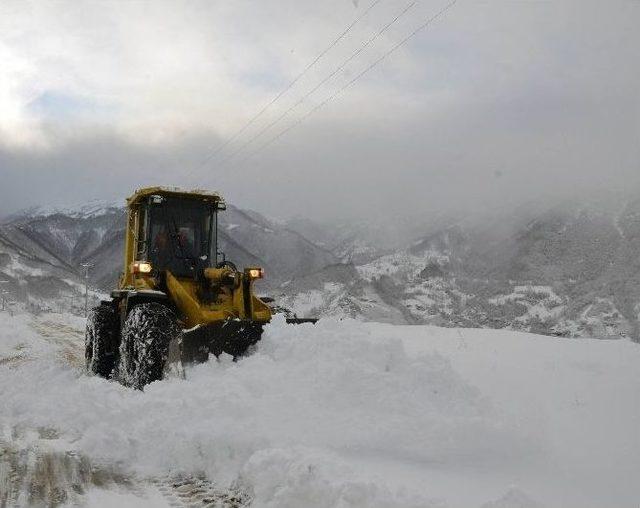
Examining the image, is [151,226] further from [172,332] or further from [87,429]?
[87,429]

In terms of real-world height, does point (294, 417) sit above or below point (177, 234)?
below

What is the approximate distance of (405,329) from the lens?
12.4 m

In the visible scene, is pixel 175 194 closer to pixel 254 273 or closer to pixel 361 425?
pixel 254 273

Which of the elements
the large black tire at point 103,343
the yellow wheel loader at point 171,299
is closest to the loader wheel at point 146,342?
the yellow wheel loader at point 171,299

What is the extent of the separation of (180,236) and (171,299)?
3.69ft

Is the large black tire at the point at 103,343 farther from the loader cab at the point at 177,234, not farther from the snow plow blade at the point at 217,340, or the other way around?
the snow plow blade at the point at 217,340

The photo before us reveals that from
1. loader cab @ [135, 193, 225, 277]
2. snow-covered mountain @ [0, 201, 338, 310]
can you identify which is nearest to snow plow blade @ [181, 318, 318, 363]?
loader cab @ [135, 193, 225, 277]

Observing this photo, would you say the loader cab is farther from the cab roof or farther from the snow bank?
the snow bank

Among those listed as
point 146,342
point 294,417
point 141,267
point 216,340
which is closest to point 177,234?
point 141,267

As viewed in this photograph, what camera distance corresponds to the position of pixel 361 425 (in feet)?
15.7

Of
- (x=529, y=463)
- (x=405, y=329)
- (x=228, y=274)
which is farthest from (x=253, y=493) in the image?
(x=405, y=329)

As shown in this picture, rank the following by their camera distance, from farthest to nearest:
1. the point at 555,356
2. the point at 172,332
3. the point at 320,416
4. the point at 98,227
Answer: the point at 98,227
the point at 555,356
the point at 172,332
the point at 320,416

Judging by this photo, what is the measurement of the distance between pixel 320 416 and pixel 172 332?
262 cm

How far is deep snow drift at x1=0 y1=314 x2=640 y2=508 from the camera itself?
378 centimetres
